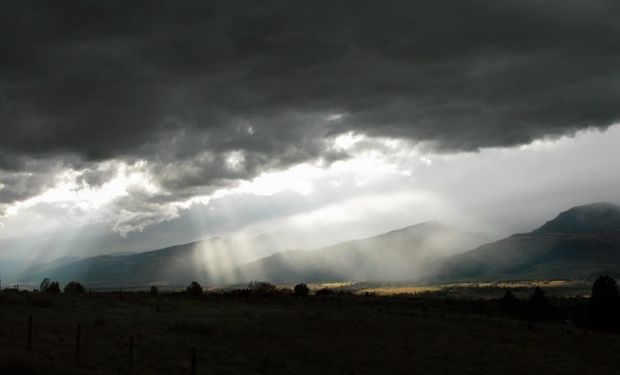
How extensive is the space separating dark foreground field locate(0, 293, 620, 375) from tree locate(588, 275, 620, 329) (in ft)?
41.8

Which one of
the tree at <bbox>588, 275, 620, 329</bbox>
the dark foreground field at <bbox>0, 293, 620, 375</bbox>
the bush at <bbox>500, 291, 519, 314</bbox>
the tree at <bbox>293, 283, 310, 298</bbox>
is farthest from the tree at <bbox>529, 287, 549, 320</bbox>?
the tree at <bbox>293, 283, 310, 298</bbox>

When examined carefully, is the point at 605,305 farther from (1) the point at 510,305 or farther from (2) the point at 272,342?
(2) the point at 272,342

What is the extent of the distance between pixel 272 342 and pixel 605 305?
181 ft

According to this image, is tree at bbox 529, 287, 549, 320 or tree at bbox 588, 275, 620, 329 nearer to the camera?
tree at bbox 588, 275, 620, 329

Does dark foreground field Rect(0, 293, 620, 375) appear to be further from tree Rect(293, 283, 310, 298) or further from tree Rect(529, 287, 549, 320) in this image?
tree Rect(293, 283, 310, 298)

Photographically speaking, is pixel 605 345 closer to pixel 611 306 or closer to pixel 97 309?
pixel 611 306

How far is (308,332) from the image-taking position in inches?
2117

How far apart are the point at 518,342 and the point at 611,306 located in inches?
1222

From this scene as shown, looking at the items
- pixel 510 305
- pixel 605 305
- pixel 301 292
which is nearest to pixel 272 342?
pixel 605 305

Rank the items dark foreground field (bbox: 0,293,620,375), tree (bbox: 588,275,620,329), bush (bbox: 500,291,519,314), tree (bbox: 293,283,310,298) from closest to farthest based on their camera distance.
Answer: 1. dark foreground field (bbox: 0,293,620,375)
2. tree (bbox: 588,275,620,329)
3. bush (bbox: 500,291,519,314)
4. tree (bbox: 293,283,310,298)

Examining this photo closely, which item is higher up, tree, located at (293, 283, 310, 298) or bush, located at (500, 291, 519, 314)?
tree, located at (293, 283, 310, 298)

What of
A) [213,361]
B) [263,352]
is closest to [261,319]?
[263,352]

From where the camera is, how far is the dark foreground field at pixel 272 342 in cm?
3547

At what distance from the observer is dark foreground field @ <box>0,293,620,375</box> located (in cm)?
3547
